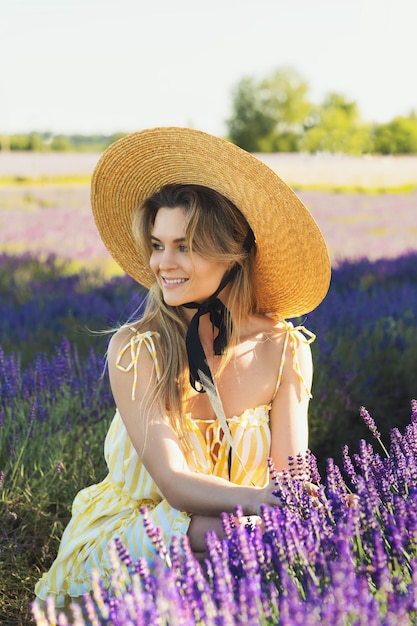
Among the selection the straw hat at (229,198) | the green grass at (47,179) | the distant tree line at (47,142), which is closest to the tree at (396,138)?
the green grass at (47,179)

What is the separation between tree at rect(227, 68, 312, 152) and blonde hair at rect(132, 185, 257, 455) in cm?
7386

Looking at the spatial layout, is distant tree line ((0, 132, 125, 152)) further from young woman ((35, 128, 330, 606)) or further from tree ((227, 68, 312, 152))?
young woman ((35, 128, 330, 606))

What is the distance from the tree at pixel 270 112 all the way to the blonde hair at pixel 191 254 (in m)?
73.9

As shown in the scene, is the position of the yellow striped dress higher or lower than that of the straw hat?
lower

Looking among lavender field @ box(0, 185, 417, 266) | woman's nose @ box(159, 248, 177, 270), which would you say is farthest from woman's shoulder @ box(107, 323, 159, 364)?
lavender field @ box(0, 185, 417, 266)

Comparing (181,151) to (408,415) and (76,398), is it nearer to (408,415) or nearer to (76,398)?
(76,398)

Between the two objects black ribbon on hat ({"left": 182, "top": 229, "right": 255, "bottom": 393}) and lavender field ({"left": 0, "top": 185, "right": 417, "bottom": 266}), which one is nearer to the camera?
black ribbon on hat ({"left": 182, "top": 229, "right": 255, "bottom": 393})

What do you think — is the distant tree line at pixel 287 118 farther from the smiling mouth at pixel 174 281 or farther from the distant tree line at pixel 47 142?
the smiling mouth at pixel 174 281

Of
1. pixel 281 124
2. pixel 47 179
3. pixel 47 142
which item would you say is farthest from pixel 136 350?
pixel 281 124

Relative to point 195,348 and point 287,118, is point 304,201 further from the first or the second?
point 287,118

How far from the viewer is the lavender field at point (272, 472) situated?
1.31 meters

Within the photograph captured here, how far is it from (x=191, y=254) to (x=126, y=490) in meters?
0.75

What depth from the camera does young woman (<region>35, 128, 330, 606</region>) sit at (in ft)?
7.99

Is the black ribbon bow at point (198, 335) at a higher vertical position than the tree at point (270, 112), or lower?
higher
